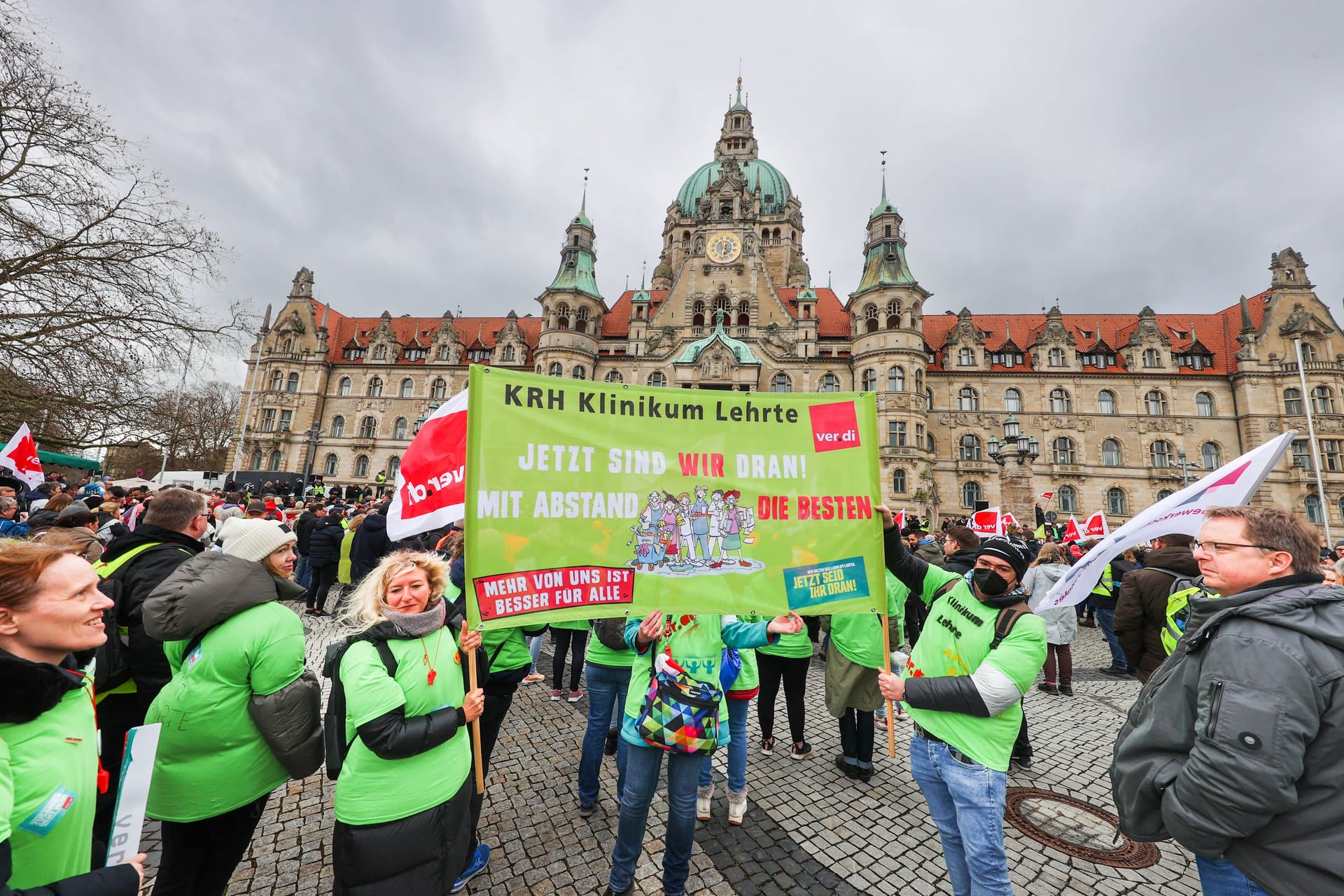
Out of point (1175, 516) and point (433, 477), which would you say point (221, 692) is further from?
point (1175, 516)

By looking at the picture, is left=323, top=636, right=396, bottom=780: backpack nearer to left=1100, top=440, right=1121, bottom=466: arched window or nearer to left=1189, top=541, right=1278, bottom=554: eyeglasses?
left=1189, top=541, right=1278, bottom=554: eyeglasses

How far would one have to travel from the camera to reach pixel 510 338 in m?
41.8

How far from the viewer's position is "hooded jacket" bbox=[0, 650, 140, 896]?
1444mm

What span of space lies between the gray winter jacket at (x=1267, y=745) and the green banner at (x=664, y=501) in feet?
5.34

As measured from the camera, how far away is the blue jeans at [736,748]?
4141 millimetres

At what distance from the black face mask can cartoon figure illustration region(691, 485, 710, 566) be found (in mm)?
1576

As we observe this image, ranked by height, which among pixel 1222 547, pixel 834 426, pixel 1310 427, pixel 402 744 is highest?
pixel 1310 427

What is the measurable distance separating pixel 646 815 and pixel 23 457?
1367 cm

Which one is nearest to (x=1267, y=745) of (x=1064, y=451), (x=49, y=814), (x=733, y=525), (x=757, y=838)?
(x=733, y=525)

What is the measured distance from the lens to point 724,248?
1471 inches

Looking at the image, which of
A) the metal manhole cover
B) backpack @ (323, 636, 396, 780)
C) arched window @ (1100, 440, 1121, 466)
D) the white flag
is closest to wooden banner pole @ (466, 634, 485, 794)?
backpack @ (323, 636, 396, 780)

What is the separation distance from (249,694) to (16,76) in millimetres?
11195

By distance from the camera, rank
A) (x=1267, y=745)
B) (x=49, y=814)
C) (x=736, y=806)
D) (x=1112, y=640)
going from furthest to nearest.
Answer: (x=1112, y=640) → (x=736, y=806) → (x=1267, y=745) → (x=49, y=814)

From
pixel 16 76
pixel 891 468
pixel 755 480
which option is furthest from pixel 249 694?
pixel 891 468
